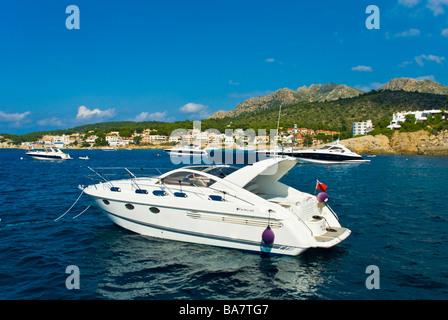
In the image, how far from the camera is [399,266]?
856 centimetres

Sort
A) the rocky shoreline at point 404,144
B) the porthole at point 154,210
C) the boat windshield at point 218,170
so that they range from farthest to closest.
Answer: the rocky shoreline at point 404,144
the boat windshield at point 218,170
the porthole at point 154,210

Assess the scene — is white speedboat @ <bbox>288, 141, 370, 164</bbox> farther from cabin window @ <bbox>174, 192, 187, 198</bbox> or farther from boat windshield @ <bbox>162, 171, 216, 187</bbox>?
cabin window @ <bbox>174, 192, 187, 198</bbox>

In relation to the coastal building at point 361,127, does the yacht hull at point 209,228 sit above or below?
below

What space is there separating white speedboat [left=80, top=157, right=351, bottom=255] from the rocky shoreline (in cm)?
8244

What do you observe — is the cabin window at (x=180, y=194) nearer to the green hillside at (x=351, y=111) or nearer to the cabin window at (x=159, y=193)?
the cabin window at (x=159, y=193)

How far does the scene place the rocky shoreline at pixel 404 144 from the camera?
77.1 meters

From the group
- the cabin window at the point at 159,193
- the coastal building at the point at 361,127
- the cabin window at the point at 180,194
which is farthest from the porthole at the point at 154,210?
the coastal building at the point at 361,127

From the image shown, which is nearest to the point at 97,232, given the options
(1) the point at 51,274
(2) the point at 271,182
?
(1) the point at 51,274

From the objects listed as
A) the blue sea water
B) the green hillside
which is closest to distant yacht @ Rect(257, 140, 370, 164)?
the blue sea water

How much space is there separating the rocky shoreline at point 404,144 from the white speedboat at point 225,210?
270 feet

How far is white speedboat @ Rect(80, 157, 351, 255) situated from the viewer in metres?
8.37

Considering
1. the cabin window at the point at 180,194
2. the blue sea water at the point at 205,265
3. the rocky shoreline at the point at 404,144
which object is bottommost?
the blue sea water at the point at 205,265
